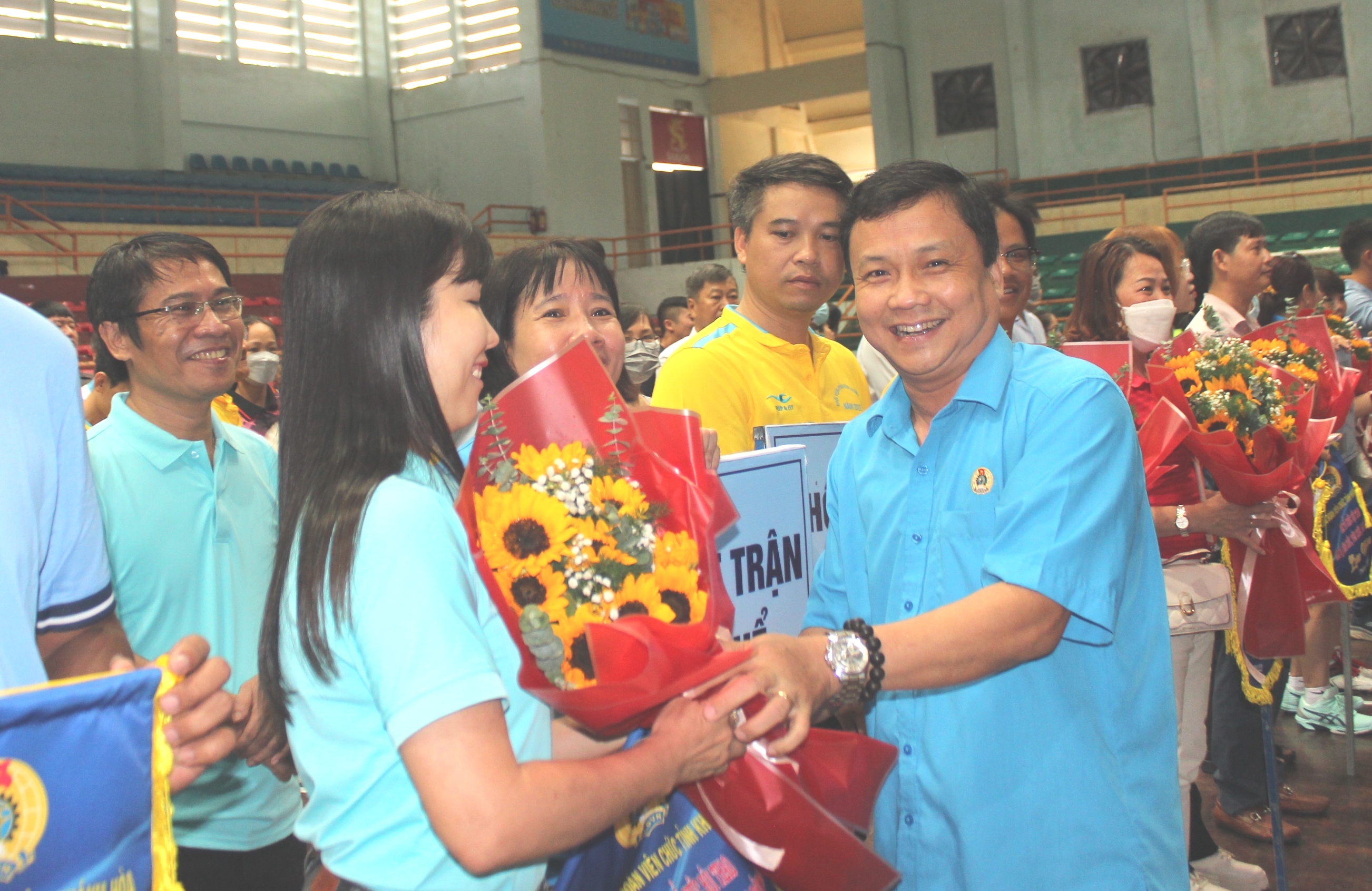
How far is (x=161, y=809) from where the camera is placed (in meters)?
1.03

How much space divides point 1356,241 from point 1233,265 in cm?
225

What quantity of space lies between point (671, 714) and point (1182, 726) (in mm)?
2144

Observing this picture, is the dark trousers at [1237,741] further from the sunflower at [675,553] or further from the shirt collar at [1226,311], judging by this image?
the sunflower at [675,553]

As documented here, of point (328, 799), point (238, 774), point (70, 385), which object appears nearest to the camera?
point (328, 799)

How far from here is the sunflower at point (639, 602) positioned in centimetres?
123

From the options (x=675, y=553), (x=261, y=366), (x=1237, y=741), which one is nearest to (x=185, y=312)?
(x=675, y=553)

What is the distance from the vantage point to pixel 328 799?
118 centimetres

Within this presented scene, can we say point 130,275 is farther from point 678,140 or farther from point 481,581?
point 678,140

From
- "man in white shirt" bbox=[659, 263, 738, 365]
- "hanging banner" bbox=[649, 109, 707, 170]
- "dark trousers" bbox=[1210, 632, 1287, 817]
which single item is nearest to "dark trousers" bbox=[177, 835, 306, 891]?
"dark trousers" bbox=[1210, 632, 1287, 817]

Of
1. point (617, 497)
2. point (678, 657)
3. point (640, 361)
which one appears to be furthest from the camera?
point (640, 361)

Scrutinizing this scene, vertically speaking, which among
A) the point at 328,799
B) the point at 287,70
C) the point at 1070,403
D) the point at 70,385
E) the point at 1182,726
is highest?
the point at 287,70

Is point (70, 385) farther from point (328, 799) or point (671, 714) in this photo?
point (671, 714)

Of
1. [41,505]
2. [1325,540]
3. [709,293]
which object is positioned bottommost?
[1325,540]

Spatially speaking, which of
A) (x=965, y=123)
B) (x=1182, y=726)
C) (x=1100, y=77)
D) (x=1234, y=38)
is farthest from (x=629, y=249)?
(x=1182, y=726)
